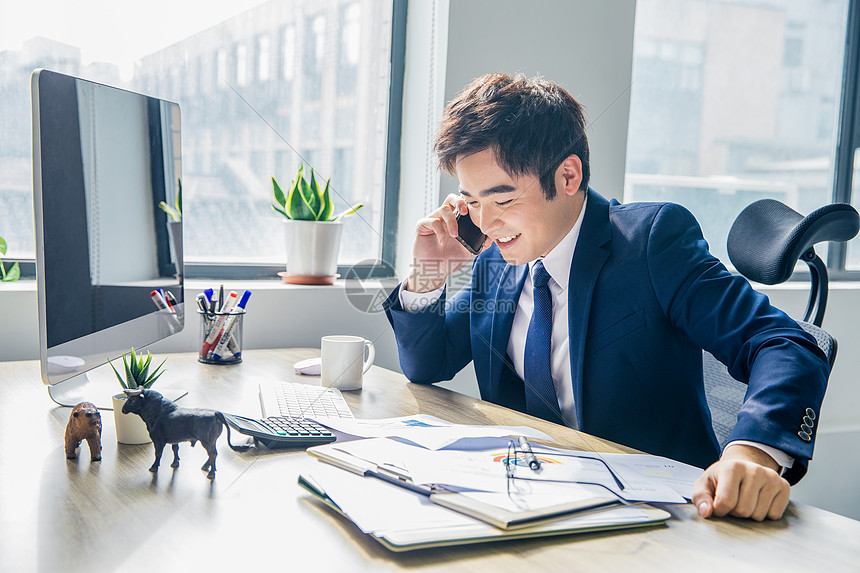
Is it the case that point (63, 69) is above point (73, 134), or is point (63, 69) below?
above

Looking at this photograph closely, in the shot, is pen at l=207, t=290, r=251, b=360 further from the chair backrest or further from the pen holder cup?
the chair backrest

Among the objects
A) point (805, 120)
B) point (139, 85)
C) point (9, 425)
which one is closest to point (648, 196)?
point (805, 120)

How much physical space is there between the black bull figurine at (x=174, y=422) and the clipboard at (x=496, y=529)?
125 millimetres

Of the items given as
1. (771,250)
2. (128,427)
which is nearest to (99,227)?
(128,427)

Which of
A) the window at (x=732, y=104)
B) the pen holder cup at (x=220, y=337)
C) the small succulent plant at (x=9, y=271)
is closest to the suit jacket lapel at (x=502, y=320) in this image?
the pen holder cup at (x=220, y=337)

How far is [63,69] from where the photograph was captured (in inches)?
65.6

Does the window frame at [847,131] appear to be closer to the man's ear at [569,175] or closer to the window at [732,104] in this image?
the window at [732,104]

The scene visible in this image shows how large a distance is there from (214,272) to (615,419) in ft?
3.79

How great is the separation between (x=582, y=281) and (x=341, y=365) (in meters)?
0.48

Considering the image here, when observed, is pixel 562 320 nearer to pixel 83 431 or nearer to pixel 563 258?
pixel 563 258

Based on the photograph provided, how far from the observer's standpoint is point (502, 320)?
143 cm

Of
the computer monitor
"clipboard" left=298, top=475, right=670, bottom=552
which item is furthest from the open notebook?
the computer monitor

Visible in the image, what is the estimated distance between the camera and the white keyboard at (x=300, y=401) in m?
1.11

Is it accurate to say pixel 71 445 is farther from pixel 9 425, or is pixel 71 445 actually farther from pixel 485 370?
pixel 485 370
